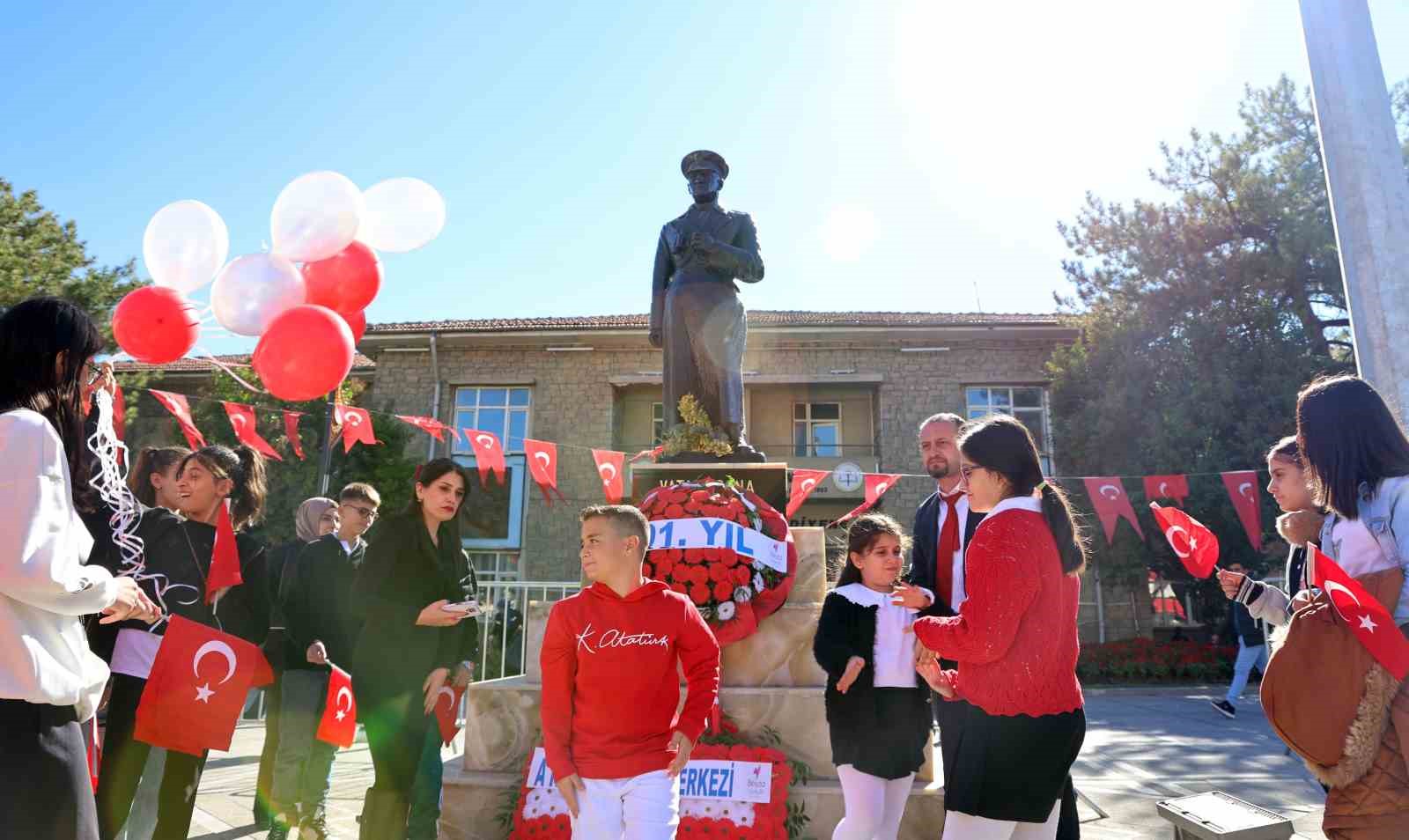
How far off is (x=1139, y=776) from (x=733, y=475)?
3.17 metres

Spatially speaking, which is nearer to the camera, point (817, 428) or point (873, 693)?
point (873, 693)

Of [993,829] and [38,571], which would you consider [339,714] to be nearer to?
[38,571]

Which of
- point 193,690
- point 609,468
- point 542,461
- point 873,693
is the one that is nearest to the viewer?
point 193,690

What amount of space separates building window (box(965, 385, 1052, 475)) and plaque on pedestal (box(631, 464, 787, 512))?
14731 mm

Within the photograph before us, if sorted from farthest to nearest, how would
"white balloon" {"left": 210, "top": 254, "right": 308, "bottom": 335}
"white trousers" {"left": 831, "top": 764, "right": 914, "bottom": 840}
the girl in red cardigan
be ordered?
"white balloon" {"left": 210, "top": 254, "right": 308, "bottom": 335}, "white trousers" {"left": 831, "top": 764, "right": 914, "bottom": 840}, the girl in red cardigan

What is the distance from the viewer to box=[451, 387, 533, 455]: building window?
64.3ft

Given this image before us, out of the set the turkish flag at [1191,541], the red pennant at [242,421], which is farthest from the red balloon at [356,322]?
the red pennant at [242,421]

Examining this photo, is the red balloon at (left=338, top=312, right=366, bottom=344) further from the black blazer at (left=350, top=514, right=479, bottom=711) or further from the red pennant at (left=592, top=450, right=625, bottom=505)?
the red pennant at (left=592, top=450, right=625, bottom=505)

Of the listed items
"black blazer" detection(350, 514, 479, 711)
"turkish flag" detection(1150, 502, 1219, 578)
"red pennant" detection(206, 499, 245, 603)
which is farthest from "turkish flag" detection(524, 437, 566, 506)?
"turkish flag" detection(1150, 502, 1219, 578)

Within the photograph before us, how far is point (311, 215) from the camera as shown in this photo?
3875 millimetres

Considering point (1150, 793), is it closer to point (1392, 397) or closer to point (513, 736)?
point (1392, 397)

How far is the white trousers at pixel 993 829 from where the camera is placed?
1.98 metres

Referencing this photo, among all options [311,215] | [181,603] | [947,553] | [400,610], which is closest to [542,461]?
[311,215]

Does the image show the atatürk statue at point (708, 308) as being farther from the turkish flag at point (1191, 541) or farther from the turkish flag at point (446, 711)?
the turkish flag at point (1191, 541)
